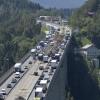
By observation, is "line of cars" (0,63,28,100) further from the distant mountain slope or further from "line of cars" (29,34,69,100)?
the distant mountain slope

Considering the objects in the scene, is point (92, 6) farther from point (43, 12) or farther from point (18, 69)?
point (18, 69)

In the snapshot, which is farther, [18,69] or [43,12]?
[43,12]

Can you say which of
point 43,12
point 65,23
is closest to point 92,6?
Answer: point 65,23

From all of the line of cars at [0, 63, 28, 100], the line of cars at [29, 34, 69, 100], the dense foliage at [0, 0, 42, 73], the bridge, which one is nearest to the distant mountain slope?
the dense foliage at [0, 0, 42, 73]

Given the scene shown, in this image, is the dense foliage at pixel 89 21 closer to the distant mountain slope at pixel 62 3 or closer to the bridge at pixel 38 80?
the bridge at pixel 38 80

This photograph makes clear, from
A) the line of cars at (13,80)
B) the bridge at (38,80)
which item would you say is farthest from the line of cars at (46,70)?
the line of cars at (13,80)
